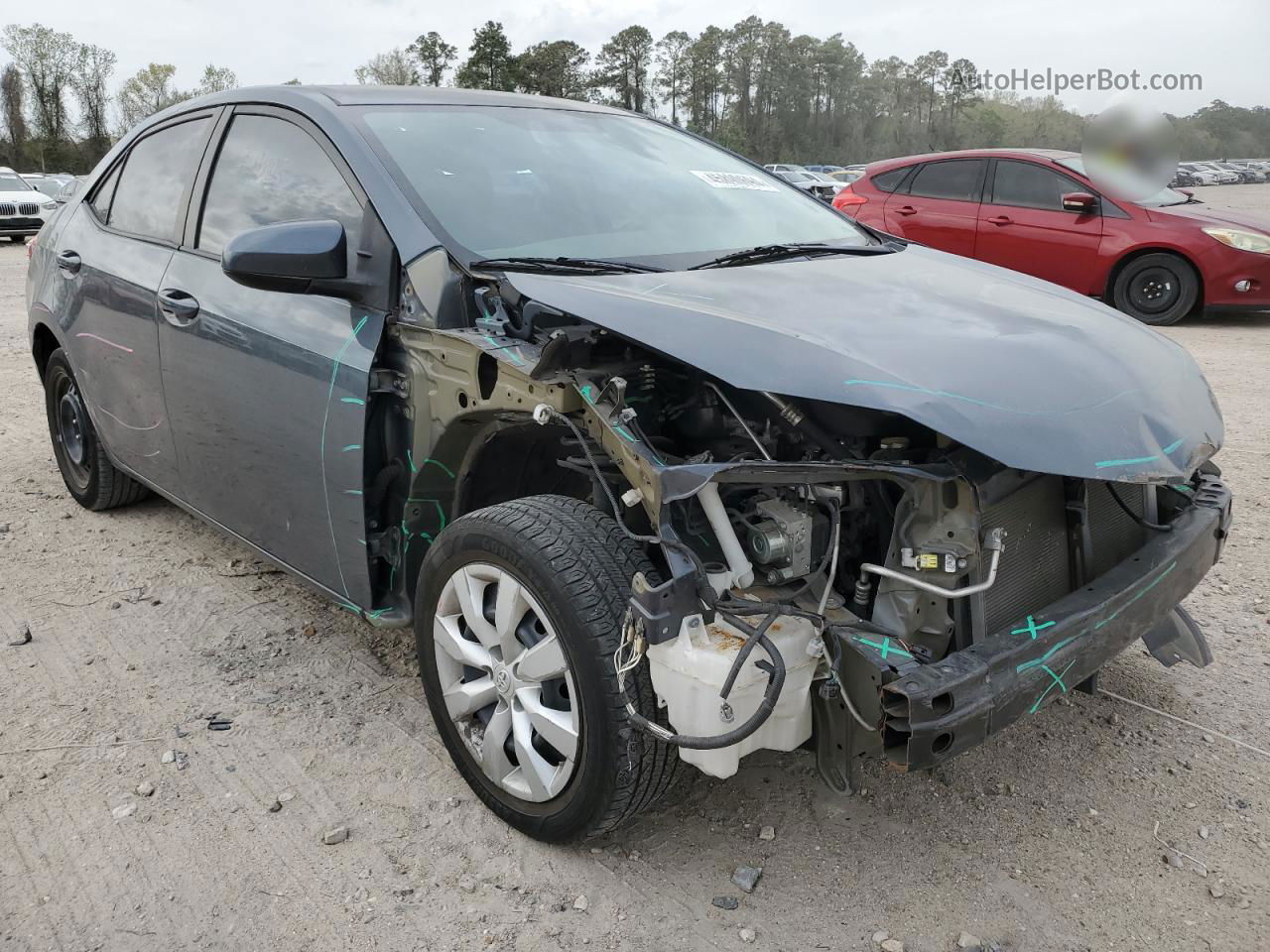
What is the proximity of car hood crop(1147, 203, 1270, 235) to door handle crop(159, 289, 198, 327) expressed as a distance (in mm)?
7745

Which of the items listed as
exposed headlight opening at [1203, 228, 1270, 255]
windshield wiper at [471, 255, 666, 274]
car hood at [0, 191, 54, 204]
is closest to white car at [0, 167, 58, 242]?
car hood at [0, 191, 54, 204]

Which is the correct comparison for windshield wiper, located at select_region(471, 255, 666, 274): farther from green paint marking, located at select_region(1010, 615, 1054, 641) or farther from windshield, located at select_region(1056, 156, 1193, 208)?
windshield, located at select_region(1056, 156, 1193, 208)

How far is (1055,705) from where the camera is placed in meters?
2.78

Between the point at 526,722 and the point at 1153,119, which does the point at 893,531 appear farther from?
the point at 1153,119

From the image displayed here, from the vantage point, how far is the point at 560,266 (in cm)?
240

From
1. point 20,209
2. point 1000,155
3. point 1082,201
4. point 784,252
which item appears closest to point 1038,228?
point 1082,201

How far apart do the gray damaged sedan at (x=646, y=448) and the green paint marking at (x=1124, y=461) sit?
0.06 feet

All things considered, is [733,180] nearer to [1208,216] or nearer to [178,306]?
[178,306]

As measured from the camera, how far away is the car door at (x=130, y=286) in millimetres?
3299

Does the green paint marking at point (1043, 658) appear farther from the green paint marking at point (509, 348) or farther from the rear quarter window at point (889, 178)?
the rear quarter window at point (889, 178)

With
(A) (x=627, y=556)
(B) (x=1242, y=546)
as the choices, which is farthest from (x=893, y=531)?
(B) (x=1242, y=546)

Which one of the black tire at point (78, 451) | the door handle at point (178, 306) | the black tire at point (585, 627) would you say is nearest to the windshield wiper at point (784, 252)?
the black tire at point (585, 627)

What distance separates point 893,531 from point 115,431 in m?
3.00

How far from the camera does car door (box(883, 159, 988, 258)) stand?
29.1 feet
